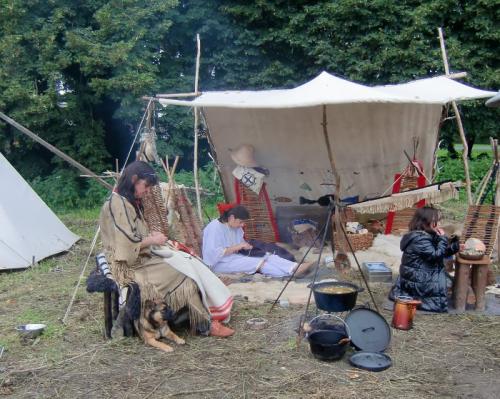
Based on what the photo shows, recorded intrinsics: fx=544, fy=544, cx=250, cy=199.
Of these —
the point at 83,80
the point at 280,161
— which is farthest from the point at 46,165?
the point at 280,161

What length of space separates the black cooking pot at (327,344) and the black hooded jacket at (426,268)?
1.22 meters

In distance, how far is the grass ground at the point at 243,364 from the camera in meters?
3.37

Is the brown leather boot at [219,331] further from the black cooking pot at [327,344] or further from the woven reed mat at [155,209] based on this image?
the woven reed mat at [155,209]

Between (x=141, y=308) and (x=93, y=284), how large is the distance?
15.4 inches

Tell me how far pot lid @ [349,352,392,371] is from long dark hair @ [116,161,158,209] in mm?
1878

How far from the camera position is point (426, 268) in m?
4.64

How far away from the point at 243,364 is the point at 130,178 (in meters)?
1.54

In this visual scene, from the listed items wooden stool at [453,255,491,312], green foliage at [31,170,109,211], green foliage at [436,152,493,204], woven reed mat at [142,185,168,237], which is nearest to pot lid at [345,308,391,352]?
wooden stool at [453,255,491,312]

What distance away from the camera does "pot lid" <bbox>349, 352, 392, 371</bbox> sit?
357 cm

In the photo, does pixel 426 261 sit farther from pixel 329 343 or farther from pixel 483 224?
pixel 329 343

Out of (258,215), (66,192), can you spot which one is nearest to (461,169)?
(258,215)

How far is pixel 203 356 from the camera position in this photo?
389 centimetres

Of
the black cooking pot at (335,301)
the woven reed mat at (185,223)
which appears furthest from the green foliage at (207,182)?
the black cooking pot at (335,301)

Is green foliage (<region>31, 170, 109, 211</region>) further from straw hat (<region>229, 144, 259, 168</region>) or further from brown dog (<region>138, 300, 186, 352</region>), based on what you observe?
brown dog (<region>138, 300, 186, 352</region>)
